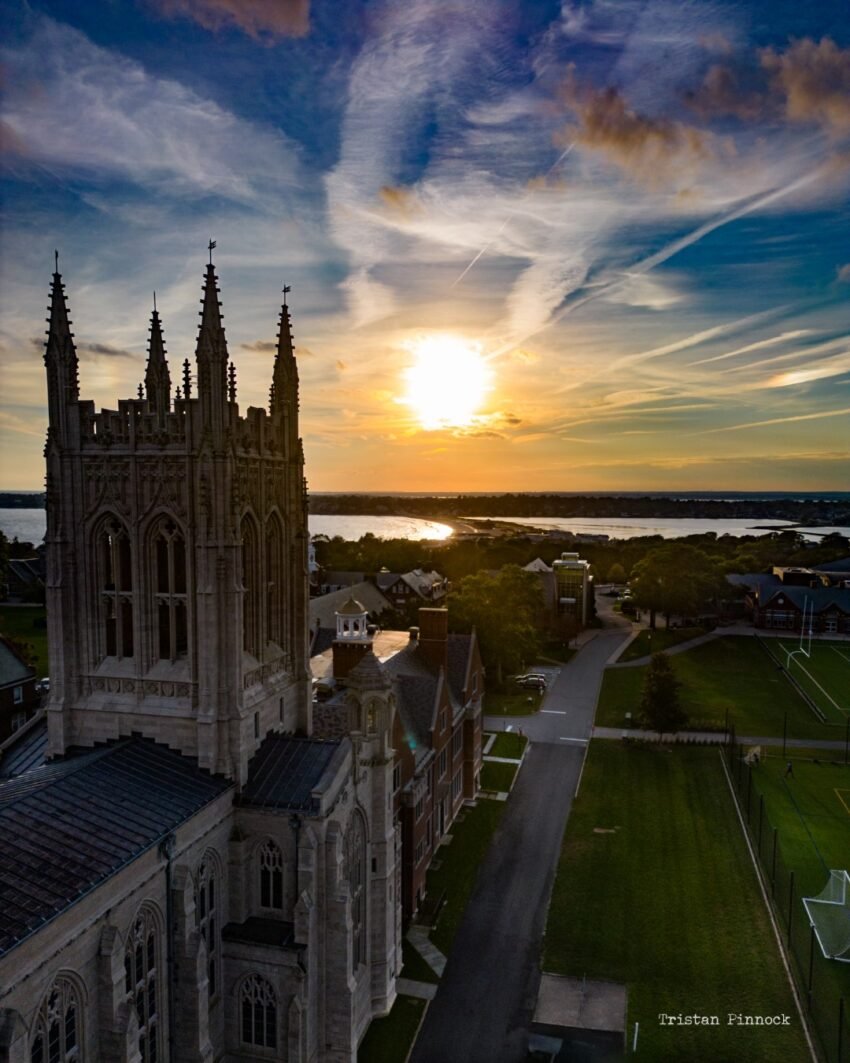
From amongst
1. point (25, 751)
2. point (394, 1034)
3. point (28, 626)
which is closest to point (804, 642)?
point (394, 1034)

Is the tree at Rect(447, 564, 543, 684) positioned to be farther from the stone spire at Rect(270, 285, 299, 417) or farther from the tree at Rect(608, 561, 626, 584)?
the tree at Rect(608, 561, 626, 584)

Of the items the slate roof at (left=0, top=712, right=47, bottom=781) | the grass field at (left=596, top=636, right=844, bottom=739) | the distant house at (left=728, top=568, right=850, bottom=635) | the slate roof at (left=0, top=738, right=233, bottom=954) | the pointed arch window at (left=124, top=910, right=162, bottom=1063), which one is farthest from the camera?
the distant house at (left=728, top=568, right=850, bottom=635)

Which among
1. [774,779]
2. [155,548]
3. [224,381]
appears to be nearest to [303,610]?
[155,548]

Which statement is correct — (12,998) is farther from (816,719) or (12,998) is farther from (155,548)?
(816,719)

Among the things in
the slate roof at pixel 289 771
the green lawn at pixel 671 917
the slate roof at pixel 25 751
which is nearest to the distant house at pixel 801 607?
the green lawn at pixel 671 917

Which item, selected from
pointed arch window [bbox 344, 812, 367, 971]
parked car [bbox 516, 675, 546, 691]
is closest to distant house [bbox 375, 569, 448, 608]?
parked car [bbox 516, 675, 546, 691]

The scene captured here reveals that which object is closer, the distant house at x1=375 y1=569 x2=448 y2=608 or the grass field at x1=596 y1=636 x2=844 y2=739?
the grass field at x1=596 y1=636 x2=844 y2=739
